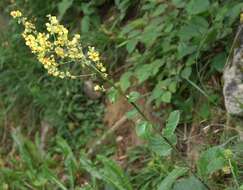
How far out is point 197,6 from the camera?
274 centimetres

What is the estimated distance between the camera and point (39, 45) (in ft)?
6.14

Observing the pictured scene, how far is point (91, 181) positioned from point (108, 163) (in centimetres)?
33

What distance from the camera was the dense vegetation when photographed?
108 inches

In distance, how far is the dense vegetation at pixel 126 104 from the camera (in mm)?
2746

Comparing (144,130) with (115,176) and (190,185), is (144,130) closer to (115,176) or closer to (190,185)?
(190,185)

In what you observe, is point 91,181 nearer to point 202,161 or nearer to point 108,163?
point 108,163

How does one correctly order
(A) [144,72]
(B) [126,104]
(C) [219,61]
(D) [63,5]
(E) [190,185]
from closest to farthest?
(E) [190,185] < (C) [219,61] < (A) [144,72] < (B) [126,104] < (D) [63,5]

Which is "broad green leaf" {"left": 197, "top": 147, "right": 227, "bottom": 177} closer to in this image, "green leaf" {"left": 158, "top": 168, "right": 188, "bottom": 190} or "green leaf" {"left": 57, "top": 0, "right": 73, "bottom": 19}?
"green leaf" {"left": 158, "top": 168, "right": 188, "bottom": 190}

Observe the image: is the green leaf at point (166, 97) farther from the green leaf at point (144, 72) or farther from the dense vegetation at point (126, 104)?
the green leaf at point (144, 72)

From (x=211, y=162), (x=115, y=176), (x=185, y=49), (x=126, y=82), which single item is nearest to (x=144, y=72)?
(x=126, y=82)

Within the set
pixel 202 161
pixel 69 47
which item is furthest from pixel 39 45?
pixel 202 161

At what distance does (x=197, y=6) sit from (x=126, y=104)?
2.98 ft

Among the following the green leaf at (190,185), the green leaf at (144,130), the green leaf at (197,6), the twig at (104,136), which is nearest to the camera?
the green leaf at (144,130)

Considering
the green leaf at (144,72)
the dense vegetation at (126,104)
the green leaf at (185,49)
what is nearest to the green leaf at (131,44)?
the dense vegetation at (126,104)
